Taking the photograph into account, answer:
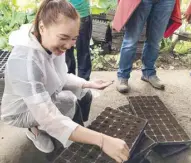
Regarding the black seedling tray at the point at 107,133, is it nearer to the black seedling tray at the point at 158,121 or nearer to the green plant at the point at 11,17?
the black seedling tray at the point at 158,121

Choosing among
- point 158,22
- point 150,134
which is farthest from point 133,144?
point 158,22

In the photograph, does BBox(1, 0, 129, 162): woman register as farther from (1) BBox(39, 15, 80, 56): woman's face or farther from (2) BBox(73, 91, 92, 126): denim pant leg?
(2) BBox(73, 91, 92, 126): denim pant leg

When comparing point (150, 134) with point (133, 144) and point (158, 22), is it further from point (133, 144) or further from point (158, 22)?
point (158, 22)

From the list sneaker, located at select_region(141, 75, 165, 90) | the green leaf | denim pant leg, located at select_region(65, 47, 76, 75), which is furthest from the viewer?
the green leaf

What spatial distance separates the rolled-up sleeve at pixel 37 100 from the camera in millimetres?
1353

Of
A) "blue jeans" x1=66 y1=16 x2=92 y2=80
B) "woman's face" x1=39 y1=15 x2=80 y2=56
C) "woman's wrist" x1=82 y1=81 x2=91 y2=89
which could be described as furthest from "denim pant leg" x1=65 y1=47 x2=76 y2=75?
"woman's face" x1=39 y1=15 x2=80 y2=56

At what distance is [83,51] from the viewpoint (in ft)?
8.72

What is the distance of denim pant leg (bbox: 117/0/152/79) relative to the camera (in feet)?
8.42

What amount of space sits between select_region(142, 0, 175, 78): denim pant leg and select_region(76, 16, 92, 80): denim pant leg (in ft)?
2.20

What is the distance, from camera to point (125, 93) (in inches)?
113

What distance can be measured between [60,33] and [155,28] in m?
1.65

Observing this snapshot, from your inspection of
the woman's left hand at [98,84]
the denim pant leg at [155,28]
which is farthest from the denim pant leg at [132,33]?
the woman's left hand at [98,84]

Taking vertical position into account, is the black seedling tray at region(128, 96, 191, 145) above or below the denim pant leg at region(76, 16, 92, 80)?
below

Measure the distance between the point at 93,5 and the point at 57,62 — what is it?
7.90 feet
